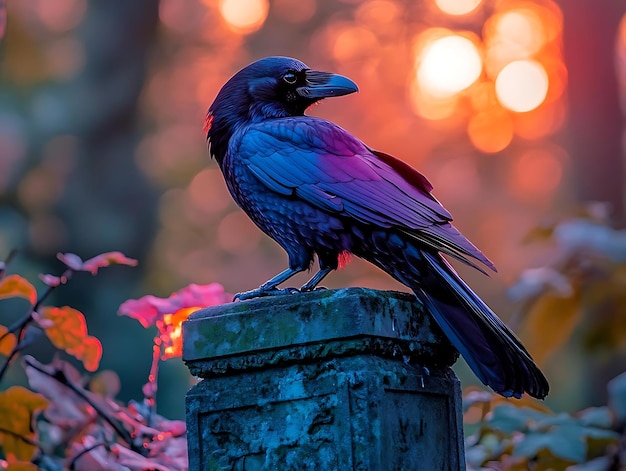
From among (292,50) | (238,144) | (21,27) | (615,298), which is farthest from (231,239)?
(238,144)

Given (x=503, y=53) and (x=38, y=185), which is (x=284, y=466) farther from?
(x=503, y=53)

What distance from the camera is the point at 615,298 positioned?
383 centimetres

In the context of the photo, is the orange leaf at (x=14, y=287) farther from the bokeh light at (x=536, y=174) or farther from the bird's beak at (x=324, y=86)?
the bokeh light at (x=536, y=174)

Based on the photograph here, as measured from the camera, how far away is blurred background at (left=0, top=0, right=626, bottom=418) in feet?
33.3

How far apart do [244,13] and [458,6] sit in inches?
124

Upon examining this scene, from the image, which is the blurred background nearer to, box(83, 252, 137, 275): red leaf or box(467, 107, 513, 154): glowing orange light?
box(467, 107, 513, 154): glowing orange light

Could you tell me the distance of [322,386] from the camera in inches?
87.2

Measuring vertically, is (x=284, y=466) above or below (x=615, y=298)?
below

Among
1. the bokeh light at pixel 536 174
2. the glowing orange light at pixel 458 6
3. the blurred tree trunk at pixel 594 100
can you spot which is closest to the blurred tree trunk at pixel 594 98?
the blurred tree trunk at pixel 594 100

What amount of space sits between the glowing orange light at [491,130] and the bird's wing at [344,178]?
11.4m

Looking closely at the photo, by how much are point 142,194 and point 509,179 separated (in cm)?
708

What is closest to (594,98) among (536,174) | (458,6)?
(458,6)

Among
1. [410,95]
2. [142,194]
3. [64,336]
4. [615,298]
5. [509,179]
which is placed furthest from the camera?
[509,179]

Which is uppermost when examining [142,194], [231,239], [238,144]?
[231,239]
